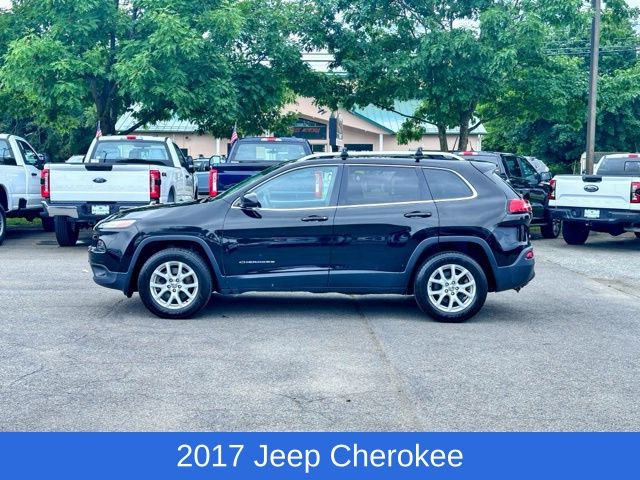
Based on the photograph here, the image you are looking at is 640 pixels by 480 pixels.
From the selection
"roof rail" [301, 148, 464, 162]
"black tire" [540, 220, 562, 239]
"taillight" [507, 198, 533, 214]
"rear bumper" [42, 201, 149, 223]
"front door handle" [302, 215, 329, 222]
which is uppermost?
"roof rail" [301, 148, 464, 162]

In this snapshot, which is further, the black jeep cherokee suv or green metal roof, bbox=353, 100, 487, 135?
green metal roof, bbox=353, 100, 487, 135

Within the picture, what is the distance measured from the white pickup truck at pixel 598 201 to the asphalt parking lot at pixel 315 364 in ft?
19.3

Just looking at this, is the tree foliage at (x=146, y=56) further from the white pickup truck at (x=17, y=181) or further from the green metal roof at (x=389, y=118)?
the green metal roof at (x=389, y=118)

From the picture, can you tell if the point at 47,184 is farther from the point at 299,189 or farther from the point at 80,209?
the point at 299,189

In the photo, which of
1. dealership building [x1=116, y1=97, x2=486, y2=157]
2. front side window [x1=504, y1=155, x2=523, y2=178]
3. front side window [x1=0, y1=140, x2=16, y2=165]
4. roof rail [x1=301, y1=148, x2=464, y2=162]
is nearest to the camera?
roof rail [x1=301, y1=148, x2=464, y2=162]

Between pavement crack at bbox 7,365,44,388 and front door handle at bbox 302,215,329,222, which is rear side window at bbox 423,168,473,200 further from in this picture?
pavement crack at bbox 7,365,44,388

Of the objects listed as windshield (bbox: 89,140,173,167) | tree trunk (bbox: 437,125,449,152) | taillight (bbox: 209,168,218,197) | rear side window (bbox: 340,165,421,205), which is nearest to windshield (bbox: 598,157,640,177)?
tree trunk (bbox: 437,125,449,152)

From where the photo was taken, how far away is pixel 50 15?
73.7ft

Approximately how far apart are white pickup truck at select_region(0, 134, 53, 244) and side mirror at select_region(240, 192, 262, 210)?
9.10 meters

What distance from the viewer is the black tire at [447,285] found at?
9.95 metres

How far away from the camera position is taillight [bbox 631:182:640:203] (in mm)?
17875

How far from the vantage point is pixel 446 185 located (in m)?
10.2

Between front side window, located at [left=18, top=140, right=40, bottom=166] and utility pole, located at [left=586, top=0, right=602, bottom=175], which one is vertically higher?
utility pole, located at [left=586, top=0, right=602, bottom=175]

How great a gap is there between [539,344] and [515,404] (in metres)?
2.36
